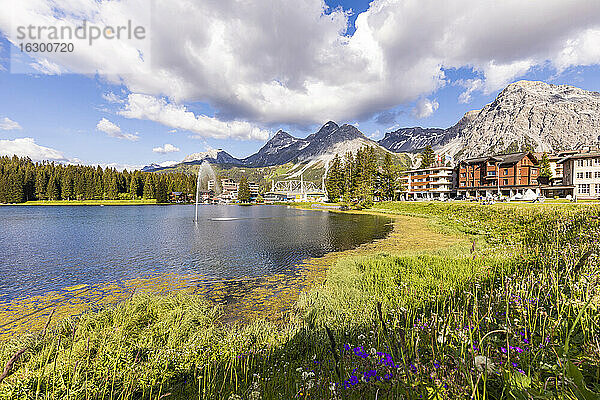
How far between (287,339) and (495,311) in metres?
5.27

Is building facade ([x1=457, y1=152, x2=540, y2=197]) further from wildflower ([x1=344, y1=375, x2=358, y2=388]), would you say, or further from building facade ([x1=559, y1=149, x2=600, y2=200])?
wildflower ([x1=344, y1=375, x2=358, y2=388])

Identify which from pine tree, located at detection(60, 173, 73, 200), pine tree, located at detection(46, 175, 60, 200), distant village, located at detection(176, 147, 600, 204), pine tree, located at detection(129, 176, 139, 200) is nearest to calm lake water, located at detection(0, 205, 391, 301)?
distant village, located at detection(176, 147, 600, 204)

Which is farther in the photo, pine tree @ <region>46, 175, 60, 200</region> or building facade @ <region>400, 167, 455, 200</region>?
pine tree @ <region>46, 175, 60, 200</region>

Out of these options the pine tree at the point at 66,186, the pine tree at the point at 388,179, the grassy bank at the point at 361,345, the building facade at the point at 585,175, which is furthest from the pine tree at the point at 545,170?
the pine tree at the point at 66,186

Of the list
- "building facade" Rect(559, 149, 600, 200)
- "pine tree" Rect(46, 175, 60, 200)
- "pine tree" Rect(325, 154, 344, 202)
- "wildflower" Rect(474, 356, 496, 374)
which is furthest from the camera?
"pine tree" Rect(46, 175, 60, 200)

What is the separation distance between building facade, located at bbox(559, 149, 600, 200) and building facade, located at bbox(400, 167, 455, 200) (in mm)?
36771

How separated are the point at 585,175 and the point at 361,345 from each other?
329ft

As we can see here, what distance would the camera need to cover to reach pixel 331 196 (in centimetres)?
11975

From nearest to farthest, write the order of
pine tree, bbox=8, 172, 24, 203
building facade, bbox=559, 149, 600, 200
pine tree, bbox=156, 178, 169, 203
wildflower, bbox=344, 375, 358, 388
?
wildflower, bbox=344, 375, 358, 388 < building facade, bbox=559, 149, 600, 200 < pine tree, bbox=8, 172, 24, 203 < pine tree, bbox=156, 178, 169, 203

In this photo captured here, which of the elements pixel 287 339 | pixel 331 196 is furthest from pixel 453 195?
pixel 287 339

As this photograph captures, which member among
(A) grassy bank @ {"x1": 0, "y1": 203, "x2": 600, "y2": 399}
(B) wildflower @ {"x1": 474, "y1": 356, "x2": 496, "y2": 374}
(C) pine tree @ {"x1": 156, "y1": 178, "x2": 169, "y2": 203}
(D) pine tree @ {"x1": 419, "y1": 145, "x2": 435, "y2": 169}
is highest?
(D) pine tree @ {"x1": 419, "y1": 145, "x2": 435, "y2": 169}

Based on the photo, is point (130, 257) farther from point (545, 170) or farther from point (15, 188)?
point (15, 188)

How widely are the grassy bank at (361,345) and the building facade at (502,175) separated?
92253mm

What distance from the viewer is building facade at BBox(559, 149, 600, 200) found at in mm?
69250
